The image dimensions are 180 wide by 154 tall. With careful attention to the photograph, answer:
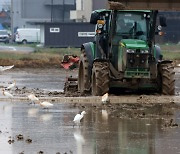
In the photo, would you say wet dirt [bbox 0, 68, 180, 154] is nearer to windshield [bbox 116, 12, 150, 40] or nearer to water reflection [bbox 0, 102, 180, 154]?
water reflection [bbox 0, 102, 180, 154]

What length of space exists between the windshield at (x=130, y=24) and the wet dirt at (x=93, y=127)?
1896mm

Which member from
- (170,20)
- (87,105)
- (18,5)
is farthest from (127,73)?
(18,5)

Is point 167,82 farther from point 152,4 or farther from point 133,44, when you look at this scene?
point 152,4

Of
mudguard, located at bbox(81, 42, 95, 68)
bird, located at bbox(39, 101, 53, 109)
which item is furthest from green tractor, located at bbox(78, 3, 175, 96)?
bird, located at bbox(39, 101, 53, 109)

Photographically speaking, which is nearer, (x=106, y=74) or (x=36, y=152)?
(x=36, y=152)

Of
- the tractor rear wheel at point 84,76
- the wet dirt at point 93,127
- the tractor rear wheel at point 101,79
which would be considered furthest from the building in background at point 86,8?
the wet dirt at point 93,127

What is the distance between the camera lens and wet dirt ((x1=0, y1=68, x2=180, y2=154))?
476 inches

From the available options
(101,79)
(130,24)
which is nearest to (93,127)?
(101,79)

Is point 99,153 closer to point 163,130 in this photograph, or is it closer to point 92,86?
point 163,130

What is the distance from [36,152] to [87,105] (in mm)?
7751

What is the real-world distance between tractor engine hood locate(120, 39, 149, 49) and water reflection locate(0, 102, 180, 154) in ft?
11.3

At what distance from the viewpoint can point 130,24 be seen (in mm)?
21547

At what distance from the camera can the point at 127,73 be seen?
21.2m

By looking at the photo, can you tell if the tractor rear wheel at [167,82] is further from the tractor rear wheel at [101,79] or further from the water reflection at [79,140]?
the water reflection at [79,140]
